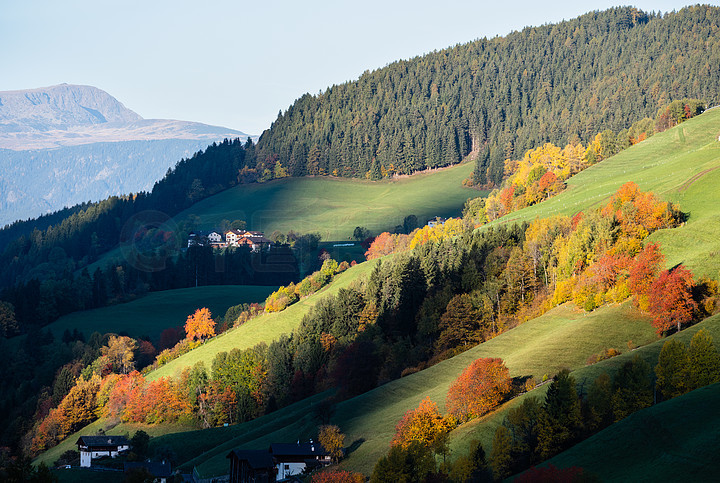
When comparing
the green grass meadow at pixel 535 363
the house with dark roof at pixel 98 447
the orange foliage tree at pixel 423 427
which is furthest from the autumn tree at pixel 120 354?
the orange foliage tree at pixel 423 427

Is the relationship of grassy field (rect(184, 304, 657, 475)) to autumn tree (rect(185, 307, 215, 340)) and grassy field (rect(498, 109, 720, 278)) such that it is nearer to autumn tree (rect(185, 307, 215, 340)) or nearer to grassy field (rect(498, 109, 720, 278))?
grassy field (rect(498, 109, 720, 278))

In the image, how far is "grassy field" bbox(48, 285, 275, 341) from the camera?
→ 17338cm

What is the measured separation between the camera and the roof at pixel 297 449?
78.4 meters

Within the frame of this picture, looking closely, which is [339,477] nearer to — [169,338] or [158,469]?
[158,469]

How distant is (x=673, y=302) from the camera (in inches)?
3132

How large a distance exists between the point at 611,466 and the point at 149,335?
133m

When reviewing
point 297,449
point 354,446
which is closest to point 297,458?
point 297,449

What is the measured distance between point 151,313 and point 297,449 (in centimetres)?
11214

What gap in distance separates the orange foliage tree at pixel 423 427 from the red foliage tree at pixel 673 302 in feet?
83.8

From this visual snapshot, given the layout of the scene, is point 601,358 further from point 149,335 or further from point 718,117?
point 718,117

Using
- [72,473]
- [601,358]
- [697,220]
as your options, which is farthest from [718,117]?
[72,473]

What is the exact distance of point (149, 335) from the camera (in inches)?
6713

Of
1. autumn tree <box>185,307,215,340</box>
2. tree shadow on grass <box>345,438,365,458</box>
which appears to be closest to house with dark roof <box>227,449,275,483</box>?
tree shadow on grass <box>345,438,365,458</box>

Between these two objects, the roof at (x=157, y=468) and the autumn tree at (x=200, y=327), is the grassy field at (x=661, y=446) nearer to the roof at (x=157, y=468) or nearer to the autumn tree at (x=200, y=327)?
the roof at (x=157, y=468)
